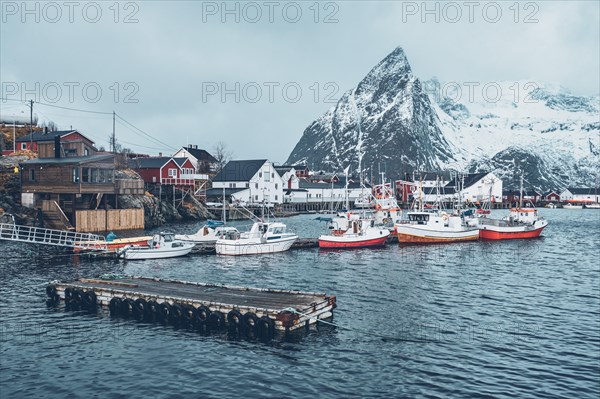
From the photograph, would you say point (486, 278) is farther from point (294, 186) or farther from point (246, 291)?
point (294, 186)

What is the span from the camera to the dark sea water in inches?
815

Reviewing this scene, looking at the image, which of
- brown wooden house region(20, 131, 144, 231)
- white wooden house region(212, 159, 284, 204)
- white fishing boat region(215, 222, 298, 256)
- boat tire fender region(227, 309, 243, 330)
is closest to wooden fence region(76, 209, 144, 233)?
brown wooden house region(20, 131, 144, 231)

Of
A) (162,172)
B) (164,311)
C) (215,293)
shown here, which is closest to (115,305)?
(164,311)

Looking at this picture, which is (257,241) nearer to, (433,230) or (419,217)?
(433,230)

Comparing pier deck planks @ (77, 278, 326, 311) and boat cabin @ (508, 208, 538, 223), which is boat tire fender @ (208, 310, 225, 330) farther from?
boat cabin @ (508, 208, 538, 223)

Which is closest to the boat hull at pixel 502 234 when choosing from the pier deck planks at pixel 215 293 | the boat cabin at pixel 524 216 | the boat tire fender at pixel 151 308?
the boat cabin at pixel 524 216

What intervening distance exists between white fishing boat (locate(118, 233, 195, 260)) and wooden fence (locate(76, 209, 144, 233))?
20.7 metres

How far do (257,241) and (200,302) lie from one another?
2797cm

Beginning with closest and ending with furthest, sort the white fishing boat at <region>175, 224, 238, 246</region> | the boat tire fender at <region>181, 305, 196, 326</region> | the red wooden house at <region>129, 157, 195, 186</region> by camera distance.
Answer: the boat tire fender at <region>181, 305, 196, 326</region>, the white fishing boat at <region>175, 224, 238, 246</region>, the red wooden house at <region>129, 157, 195, 186</region>

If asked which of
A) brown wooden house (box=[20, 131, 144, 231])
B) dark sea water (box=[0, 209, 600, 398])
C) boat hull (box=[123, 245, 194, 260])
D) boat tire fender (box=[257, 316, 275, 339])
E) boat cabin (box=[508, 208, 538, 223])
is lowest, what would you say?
dark sea water (box=[0, 209, 600, 398])

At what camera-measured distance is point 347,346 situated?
25.2m

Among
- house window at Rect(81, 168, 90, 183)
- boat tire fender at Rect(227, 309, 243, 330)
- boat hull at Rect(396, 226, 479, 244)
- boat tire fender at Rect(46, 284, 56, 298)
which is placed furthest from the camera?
boat hull at Rect(396, 226, 479, 244)

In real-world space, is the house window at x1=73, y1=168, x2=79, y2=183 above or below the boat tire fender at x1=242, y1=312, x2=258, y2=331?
above

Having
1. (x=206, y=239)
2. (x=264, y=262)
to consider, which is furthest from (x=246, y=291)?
(x=206, y=239)
